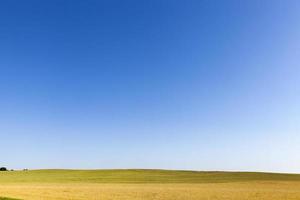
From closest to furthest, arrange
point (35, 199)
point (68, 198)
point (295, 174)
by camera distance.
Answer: point (35, 199), point (68, 198), point (295, 174)

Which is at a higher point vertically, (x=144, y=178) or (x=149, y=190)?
(x=144, y=178)

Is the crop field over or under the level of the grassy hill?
under

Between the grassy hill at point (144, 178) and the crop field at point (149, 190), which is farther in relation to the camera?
the grassy hill at point (144, 178)

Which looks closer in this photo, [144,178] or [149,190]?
[149,190]

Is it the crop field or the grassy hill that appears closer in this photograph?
the crop field

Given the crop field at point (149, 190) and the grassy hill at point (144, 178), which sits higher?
the grassy hill at point (144, 178)

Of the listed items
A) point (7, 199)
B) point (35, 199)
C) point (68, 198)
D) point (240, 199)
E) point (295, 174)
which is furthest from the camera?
point (295, 174)

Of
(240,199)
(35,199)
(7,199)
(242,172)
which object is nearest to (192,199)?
(240,199)

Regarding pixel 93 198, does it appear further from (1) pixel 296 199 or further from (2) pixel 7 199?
(1) pixel 296 199

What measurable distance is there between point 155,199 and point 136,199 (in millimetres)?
1836

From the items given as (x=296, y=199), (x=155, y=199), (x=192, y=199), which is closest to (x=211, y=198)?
(x=192, y=199)

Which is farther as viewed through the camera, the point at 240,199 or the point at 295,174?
the point at 295,174

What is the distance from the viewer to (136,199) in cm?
3656

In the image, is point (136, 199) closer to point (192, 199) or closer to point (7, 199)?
point (192, 199)
